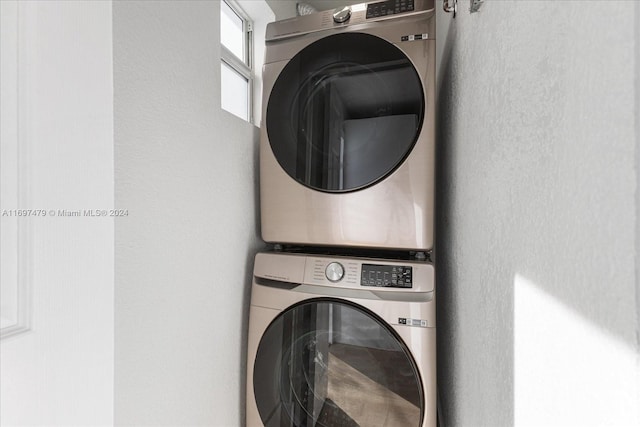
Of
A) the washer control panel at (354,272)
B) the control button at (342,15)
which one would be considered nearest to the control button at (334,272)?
the washer control panel at (354,272)

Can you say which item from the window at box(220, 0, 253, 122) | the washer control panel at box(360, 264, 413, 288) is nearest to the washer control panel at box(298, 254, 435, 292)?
the washer control panel at box(360, 264, 413, 288)

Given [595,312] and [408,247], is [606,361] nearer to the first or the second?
[595,312]

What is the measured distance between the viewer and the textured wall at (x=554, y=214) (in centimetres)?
24

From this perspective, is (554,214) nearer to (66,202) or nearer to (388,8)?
(66,202)

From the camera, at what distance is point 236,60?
1.46 m

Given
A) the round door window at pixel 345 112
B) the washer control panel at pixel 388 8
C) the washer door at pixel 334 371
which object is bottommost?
the washer door at pixel 334 371

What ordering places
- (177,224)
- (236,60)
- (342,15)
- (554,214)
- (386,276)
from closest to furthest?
(554,214), (177,224), (386,276), (342,15), (236,60)

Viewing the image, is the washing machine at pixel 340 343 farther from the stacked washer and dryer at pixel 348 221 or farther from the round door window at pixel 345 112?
the round door window at pixel 345 112

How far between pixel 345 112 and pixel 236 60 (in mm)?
728

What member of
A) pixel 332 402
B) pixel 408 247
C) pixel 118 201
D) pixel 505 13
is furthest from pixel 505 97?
pixel 332 402

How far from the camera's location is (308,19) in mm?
1159

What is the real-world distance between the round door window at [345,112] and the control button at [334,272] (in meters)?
0.27

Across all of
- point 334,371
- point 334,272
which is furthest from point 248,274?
point 334,371

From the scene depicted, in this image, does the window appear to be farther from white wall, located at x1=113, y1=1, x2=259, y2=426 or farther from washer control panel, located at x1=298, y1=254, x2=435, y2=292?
washer control panel, located at x1=298, y1=254, x2=435, y2=292
